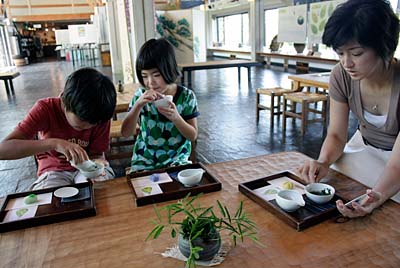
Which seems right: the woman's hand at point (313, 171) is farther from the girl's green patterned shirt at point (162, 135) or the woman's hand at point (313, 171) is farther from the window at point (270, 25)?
the window at point (270, 25)

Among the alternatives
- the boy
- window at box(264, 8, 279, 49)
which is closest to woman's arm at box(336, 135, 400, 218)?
the boy

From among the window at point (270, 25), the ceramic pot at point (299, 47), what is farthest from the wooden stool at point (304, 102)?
the window at point (270, 25)

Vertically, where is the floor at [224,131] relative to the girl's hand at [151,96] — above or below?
below

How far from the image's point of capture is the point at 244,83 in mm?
8844

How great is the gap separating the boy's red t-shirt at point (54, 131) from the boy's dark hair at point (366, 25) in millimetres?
1115

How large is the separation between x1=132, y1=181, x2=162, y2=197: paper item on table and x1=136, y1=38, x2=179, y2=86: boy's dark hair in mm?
598

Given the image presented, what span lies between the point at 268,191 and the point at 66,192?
72cm

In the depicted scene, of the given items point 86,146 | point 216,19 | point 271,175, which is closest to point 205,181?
point 271,175

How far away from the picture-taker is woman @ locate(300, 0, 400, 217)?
1175mm

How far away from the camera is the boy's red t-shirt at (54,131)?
1507mm

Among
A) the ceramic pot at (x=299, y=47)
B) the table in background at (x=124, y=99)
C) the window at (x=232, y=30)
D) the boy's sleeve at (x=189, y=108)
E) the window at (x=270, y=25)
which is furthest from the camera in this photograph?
the window at (x=232, y=30)

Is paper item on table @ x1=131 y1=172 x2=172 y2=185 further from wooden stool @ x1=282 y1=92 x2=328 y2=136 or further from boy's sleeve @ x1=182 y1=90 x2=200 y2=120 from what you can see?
wooden stool @ x1=282 y1=92 x2=328 y2=136

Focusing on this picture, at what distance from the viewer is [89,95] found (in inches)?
51.6

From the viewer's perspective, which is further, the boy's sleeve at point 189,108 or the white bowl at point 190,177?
the boy's sleeve at point 189,108
